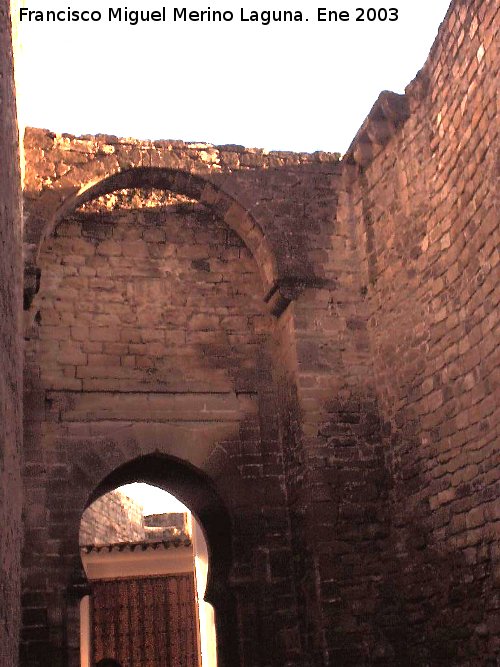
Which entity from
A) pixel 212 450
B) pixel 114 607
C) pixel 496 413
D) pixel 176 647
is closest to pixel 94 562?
pixel 114 607

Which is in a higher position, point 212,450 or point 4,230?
point 4,230

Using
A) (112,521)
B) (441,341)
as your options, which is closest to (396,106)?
(441,341)

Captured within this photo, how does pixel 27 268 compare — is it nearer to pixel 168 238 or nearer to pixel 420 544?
pixel 168 238

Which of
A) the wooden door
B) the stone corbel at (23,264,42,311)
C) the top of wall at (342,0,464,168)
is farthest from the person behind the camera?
the wooden door

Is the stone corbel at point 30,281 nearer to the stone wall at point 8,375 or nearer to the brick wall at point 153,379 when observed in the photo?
the brick wall at point 153,379

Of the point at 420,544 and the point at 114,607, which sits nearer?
the point at 420,544

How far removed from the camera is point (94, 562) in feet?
41.4

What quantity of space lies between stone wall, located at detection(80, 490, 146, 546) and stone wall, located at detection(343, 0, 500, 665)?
6.72 metres

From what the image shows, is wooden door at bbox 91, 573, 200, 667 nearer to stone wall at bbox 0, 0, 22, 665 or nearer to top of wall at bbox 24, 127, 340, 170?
stone wall at bbox 0, 0, 22, 665

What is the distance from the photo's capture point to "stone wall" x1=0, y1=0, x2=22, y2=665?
4574mm

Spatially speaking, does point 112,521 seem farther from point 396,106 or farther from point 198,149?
point 396,106

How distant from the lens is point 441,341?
662 centimetres

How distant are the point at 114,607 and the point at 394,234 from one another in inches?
308

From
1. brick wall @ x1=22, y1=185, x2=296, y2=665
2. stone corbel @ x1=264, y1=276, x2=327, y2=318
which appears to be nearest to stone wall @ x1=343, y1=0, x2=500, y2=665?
stone corbel @ x1=264, y1=276, x2=327, y2=318
